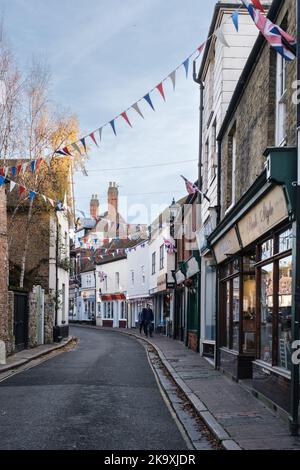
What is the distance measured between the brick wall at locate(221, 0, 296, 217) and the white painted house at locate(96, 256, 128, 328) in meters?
37.6

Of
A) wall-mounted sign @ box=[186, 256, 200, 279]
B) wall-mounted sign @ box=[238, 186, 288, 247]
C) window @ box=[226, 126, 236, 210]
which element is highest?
window @ box=[226, 126, 236, 210]

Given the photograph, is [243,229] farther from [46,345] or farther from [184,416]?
[46,345]

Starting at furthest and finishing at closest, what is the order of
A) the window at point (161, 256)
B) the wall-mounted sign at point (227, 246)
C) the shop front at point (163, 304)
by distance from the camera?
the window at point (161, 256), the shop front at point (163, 304), the wall-mounted sign at point (227, 246)

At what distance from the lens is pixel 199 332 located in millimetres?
20188

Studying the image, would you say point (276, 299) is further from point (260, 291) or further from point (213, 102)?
point (213, 102)

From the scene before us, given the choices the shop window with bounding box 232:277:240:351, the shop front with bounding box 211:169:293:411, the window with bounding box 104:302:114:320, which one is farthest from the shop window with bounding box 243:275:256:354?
the window with bounding box 104:302:114:320

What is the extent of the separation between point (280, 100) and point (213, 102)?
873 centimetres

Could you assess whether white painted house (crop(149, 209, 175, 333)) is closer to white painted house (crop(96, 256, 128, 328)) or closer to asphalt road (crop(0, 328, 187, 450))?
white painted house (crop(96, 256, 128, 328))

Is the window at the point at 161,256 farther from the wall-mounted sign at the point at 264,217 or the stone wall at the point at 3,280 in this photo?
the wall-mounted sign at the point at 264,217

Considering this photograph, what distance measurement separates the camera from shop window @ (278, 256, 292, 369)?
8.27 m

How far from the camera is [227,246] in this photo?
13.3 meters

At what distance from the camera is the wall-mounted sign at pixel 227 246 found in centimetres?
1216

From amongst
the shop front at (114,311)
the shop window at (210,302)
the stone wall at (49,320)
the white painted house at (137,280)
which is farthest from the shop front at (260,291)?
the shop front at (114,311)
